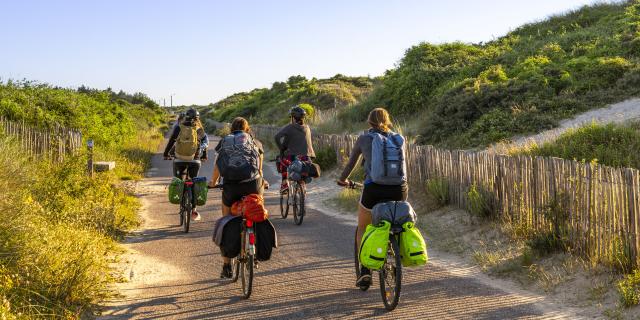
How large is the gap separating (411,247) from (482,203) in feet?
14.2

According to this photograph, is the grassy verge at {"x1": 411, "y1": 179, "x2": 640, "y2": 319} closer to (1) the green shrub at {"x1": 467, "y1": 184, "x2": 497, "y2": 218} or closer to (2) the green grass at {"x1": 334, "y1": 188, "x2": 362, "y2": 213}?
(1) the green shrub at {"x1": 467, "y1": 184, "x2": 497, "y2": 218}

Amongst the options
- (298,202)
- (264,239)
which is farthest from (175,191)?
(264,239)

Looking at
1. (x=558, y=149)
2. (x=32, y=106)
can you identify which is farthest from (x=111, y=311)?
(x=32, y=106)

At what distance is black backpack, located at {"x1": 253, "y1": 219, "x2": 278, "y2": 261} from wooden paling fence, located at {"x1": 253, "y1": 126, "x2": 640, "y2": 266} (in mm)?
3588

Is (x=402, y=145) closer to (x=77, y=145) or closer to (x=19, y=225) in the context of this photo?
(x=19, y=225)

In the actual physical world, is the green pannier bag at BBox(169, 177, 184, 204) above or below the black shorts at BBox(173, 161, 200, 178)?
below

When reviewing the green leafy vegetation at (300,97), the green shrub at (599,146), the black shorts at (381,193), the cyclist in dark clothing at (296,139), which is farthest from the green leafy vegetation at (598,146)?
the green leafy vegetation at (300,97)

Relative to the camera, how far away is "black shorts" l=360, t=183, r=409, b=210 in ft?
20.3

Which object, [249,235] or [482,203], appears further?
[482,203]

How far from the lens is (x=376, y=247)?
5.76m

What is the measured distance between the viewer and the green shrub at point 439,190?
37.3ft

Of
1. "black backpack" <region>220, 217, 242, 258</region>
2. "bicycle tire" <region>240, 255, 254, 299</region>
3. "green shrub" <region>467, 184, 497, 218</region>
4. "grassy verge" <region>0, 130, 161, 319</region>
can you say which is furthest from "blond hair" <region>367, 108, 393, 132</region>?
"green shrub" <region>467, 184, 497, 218</region>

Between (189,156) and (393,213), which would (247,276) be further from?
(189,156)

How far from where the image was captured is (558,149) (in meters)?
13.2
